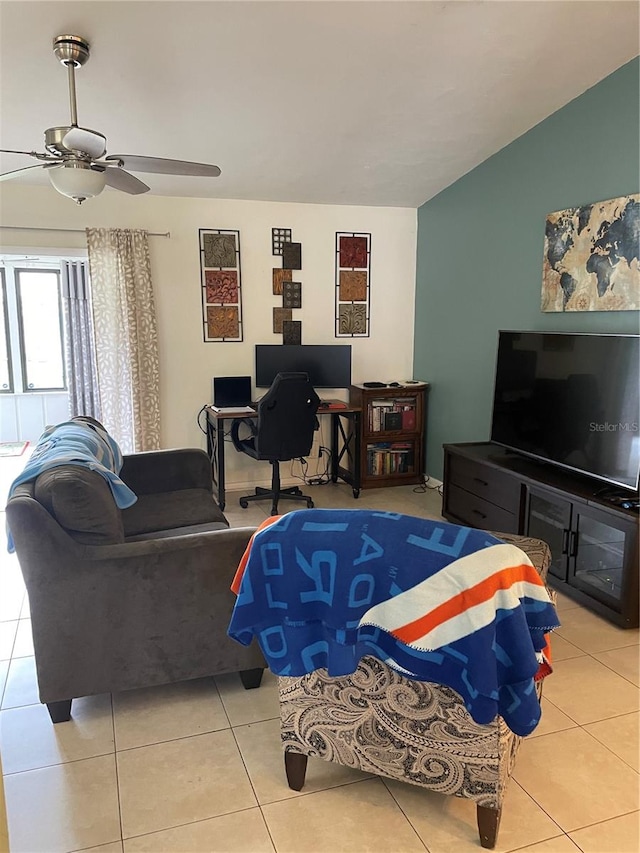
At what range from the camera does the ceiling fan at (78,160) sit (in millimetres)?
2316

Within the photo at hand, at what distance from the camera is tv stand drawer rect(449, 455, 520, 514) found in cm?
352

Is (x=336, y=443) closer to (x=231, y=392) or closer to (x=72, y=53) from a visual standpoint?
(x=231, y=392)

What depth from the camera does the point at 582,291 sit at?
340cm

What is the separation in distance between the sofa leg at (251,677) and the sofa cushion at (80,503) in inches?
28.9

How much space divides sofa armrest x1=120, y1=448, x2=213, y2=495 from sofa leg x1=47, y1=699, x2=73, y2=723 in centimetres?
136

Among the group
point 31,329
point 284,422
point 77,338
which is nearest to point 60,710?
point 284,422

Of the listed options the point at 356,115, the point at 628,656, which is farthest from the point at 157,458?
the point at 628,656

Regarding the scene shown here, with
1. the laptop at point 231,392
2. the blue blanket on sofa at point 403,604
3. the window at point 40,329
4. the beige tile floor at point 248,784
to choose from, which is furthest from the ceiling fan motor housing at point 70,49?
the window at point 40,329

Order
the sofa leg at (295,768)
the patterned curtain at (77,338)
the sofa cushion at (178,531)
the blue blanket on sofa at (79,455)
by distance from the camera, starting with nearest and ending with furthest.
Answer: the sofa leg at (295,768) → the blue blanket on sofa at (79,455) → the sofa cushion at (178,531) → the patterned curtain at (77,338)

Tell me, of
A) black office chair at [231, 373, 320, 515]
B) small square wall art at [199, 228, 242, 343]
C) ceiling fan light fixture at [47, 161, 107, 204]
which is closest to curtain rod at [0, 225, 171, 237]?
small square wall art at [199, 228, 242, 343]

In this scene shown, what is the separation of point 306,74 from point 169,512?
2.30m

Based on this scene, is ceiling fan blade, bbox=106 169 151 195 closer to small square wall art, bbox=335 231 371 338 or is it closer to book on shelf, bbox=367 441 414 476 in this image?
small square wall art, bbox=335 231 371 338

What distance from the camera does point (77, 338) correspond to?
237 inches

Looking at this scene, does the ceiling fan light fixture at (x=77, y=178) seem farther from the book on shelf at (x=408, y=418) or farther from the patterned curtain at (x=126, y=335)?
the book on shelf at (x=408, y=418)
